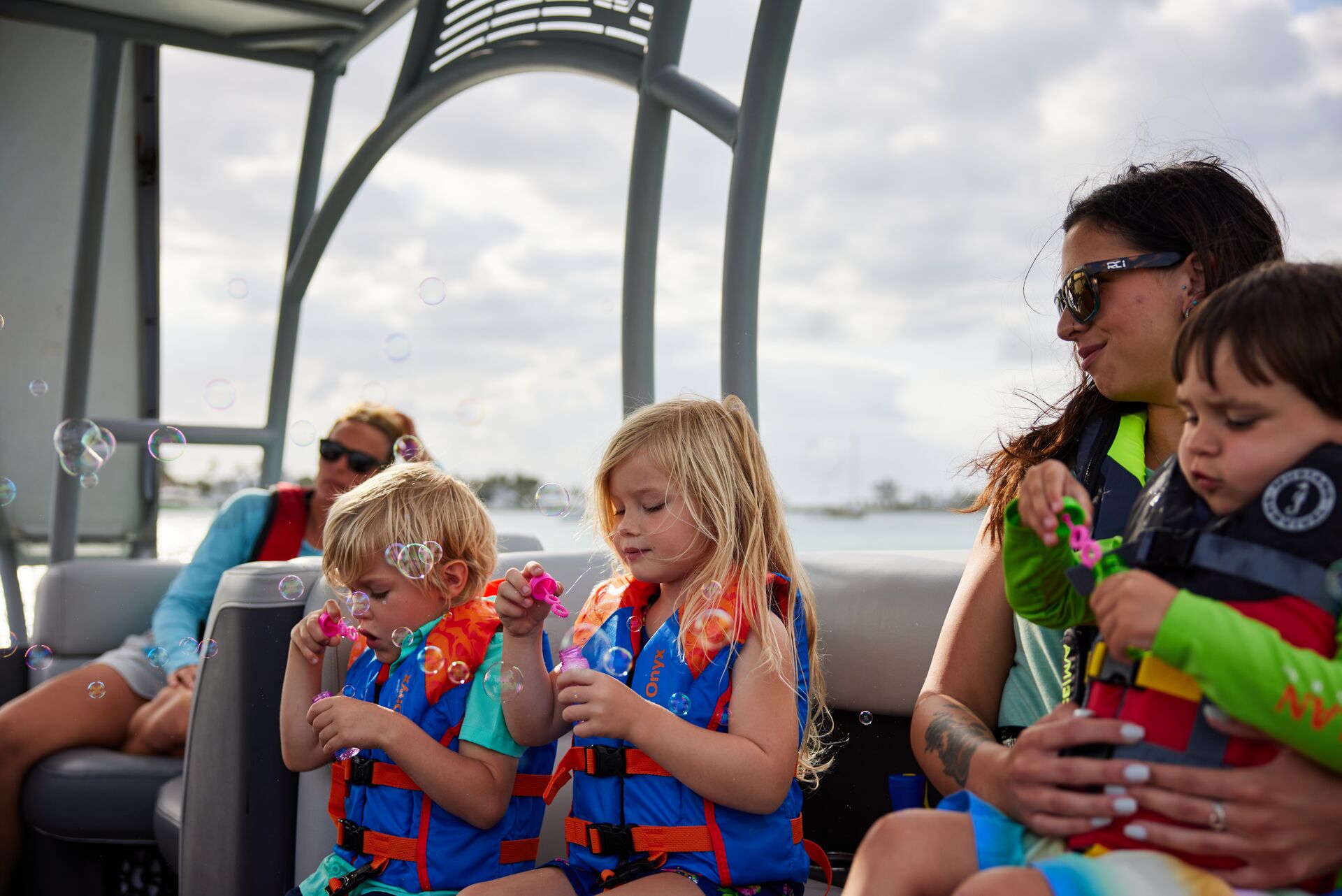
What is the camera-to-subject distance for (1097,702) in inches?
→ 48.8

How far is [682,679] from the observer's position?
1.77 meters

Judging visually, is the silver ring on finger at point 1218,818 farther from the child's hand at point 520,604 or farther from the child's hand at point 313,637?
the child's hand at point 313,637

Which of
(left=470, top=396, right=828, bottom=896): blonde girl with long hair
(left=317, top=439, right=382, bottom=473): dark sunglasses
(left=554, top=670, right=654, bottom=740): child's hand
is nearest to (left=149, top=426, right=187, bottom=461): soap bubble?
(left=317, top=439, right=382, bottom=473): dark sunglasses

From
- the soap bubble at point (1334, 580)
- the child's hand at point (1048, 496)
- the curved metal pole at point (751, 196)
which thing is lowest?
the soap bubble at point (1334, 580)

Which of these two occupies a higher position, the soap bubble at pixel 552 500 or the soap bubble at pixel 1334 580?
the soap bubble at pixel 1334 580

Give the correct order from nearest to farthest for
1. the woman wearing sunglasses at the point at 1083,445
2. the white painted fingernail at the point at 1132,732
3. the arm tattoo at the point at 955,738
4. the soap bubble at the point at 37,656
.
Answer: the white painted fingernail at the point at 1132,732, the woman wearing sunglasses at the point at 1083,445, the arm tattoo at the point at 955,738, the soap bubble at the point at 37,656

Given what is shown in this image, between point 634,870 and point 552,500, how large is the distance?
36.6 inches

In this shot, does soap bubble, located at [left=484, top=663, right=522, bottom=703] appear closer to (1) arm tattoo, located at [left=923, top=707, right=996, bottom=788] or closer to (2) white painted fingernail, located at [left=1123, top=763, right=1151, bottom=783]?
(1) arm tattoo, located at [left=923, top=707, right=996, bottom=788]

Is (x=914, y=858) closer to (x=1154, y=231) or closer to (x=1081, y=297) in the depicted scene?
(x=1081, y=297)

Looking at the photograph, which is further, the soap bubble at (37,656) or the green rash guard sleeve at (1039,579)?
the soap bubble at (37,656)

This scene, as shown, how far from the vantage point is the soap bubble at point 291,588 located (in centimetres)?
224

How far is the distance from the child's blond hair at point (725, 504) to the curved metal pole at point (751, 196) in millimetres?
1309

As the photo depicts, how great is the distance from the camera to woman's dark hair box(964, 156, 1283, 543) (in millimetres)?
1633

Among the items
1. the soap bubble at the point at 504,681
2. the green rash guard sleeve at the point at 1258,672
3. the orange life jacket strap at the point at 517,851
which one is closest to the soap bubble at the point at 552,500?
the soap bubble at the point at 504,681
